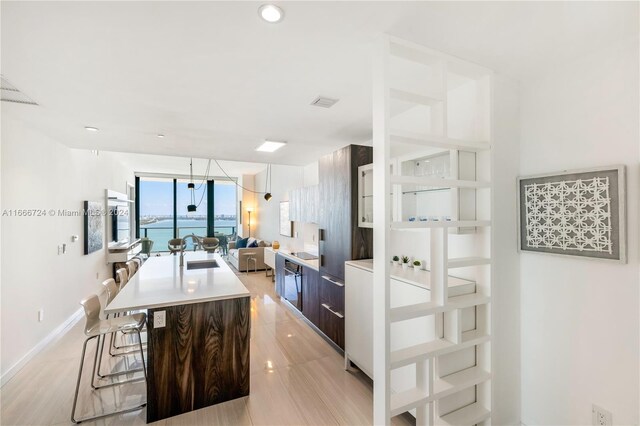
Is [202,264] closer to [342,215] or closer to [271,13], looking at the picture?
[342,215]

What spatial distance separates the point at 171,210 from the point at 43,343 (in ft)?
23.4

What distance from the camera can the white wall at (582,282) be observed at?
5.23ft

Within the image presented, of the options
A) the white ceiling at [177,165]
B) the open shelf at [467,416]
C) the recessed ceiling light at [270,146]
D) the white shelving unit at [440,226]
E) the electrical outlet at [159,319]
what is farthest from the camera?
the white ceiling at [177,165]

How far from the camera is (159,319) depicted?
223 cm

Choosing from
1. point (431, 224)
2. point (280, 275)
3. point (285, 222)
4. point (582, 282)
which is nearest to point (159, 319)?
point (431, 224)

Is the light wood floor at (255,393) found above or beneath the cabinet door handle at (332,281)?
beneath

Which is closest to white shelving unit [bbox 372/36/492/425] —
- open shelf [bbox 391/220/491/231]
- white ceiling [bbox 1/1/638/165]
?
open shelf [bbox 391/220/491/231]

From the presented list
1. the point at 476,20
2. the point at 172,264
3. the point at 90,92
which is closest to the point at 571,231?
the point at 476,20

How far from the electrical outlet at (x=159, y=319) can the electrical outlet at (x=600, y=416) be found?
290 centimetres

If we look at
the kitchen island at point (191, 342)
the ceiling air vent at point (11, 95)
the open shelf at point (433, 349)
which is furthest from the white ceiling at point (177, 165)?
the open shelf at point (433, 349)

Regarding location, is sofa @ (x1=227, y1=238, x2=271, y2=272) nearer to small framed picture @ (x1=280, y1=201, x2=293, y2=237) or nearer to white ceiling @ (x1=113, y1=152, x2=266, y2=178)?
small framed picture @ (x1=280, y1=201, x2=293, y2=237)

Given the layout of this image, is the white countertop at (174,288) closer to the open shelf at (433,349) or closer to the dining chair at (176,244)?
the dining chair at (176,244)

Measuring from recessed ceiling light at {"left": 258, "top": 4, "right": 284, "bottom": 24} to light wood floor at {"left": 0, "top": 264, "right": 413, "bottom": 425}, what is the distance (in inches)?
105

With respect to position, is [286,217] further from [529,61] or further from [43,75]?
[529,61]
